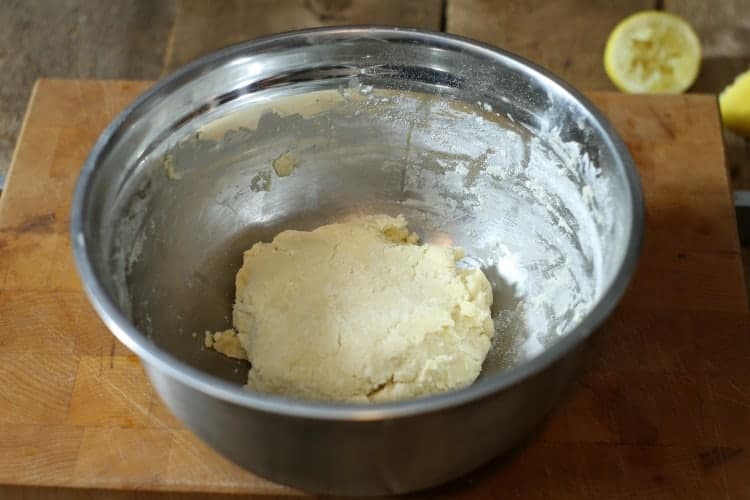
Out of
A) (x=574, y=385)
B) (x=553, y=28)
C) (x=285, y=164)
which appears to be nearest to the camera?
(x=574, y=385)

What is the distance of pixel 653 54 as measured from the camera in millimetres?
1612

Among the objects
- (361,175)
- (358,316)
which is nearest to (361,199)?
(361,175)

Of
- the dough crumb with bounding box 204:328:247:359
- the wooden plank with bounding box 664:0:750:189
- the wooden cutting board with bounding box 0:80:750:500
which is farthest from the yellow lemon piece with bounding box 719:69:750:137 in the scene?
the dough crumb with bounding box 204:328:247:359

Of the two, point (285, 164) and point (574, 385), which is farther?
point (285, 164)

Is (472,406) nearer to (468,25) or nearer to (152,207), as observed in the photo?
(152,207)

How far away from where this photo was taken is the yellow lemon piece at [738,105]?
149 cm

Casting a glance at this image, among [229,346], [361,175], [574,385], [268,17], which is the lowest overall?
[574,385]

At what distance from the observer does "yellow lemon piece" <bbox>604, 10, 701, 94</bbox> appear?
5.19 ft

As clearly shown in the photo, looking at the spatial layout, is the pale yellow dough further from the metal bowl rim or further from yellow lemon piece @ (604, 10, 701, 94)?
yellow lemon piece @ (604, 10, 701, 94)

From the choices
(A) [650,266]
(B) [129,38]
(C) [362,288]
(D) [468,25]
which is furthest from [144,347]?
(B) [129,38]

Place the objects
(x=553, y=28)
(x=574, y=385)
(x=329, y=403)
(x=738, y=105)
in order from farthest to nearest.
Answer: (x=553, y=28) → (x=738, y=105) → (x=574, y=385) → (x=329, y=403)

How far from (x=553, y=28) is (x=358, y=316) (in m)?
1.00

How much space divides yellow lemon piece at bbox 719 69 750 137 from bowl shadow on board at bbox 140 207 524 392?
0.68 m

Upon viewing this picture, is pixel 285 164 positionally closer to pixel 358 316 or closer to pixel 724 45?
pixel 358 316
